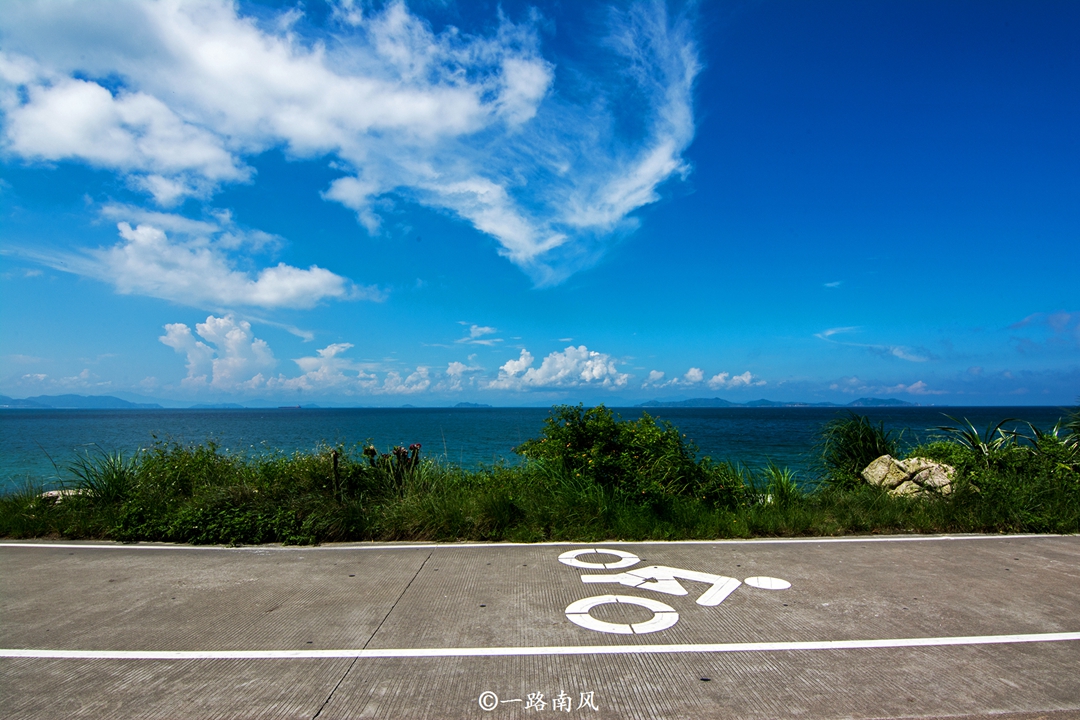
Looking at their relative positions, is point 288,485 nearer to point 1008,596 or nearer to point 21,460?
point 1008,596

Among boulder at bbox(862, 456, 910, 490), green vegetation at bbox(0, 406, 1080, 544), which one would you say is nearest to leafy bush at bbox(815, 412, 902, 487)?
boulder at bbox(862, 456, 910, 490)

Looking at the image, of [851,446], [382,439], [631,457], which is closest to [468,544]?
[631,457]

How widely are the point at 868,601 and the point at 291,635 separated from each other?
4596mm

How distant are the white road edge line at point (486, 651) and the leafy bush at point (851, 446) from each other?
7.43 metres

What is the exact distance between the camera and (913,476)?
30.2 feet

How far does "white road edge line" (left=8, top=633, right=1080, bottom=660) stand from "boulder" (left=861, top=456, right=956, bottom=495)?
5267 mm

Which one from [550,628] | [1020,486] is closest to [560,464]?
[550,628]

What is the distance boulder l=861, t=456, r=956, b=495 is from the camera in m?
8.82

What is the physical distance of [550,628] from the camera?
14.2ft

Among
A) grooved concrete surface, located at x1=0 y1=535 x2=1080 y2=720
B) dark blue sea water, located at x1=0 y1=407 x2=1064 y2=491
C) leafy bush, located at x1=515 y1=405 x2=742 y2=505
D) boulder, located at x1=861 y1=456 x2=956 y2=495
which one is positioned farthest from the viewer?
dark blue sea water, located at x1=0 y1=407 x2=1064 y2=491

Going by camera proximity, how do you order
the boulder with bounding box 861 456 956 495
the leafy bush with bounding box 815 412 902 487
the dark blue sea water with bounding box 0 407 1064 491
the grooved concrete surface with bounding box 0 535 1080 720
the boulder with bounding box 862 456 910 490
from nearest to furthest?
the grooved concrete surface with bounding box 0 535 1080 720 < the boulder with bounding box 861 456 956 495 < the boulder with bounding box 862 456 910 490 < the leafy bush with bounding box 815 412 902 487 < the dark blue sea water with bounding box 0 407 1064 491

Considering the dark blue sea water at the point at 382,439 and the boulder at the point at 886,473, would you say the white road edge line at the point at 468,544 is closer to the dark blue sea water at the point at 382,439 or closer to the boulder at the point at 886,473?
the dark blue sea water at the point at 382,439

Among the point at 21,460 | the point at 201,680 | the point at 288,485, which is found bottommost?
the point at 21,460

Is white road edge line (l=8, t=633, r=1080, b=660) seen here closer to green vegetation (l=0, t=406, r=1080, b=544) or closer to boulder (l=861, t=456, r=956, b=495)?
green vegetation (l=0, t=406, r=1080, b=544)
